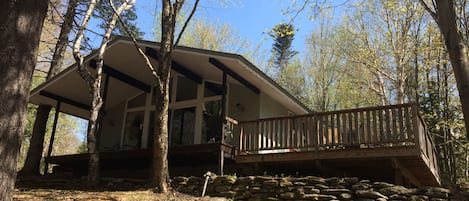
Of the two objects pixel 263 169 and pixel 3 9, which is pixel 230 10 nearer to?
pixel 263 169

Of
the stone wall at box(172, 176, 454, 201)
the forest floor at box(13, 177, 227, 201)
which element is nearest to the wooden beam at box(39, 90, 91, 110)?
the forest floor at box(13, 177, 227, 201)

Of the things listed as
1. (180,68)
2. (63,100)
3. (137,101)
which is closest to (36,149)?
(63,100)

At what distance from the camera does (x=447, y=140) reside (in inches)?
641

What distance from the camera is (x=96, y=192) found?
25.5 feet

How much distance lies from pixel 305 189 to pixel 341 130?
5.27 feet

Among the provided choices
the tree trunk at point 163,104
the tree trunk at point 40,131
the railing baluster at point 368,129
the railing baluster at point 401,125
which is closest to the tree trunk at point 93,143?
the tree trunk at point 163,104

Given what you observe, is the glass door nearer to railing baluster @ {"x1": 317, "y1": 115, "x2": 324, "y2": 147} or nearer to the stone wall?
the stone wall

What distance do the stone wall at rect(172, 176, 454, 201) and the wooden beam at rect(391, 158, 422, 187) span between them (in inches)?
34.2

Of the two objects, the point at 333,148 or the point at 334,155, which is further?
the point at 333,148

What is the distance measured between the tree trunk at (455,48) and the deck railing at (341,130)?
3830 millimetres

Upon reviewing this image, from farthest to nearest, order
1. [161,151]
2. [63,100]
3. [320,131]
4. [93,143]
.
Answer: [63,100], [93,143], [320,131], [161,151]

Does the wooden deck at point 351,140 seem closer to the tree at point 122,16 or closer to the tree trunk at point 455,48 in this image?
the tree trunk at point 455,48

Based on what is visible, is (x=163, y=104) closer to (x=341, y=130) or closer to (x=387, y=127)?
(x=341, y=130)

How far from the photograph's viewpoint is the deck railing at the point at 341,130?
24.2ft
